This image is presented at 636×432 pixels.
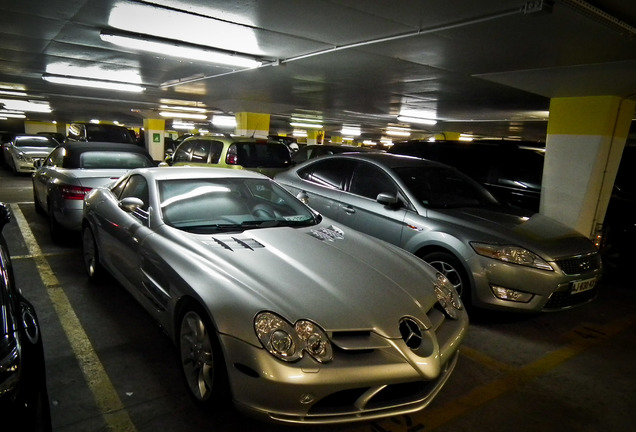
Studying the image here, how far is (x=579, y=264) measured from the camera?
3.90m

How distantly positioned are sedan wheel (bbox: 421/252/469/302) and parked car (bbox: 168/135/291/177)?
174 inches

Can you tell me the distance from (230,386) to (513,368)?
231 centimetres

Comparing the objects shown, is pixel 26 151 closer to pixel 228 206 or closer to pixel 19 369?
pixel 228 206

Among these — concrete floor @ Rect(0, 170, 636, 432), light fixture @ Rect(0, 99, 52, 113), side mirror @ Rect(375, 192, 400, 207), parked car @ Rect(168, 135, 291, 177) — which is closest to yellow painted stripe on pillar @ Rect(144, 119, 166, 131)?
light fixture @ Rect(0, 99, 52, 113)

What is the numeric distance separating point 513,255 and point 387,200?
1.34 metres

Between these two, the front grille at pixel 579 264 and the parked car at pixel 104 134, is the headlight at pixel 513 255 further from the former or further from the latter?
the parked car at pixel 104 134

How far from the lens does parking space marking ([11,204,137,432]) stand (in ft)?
7.74

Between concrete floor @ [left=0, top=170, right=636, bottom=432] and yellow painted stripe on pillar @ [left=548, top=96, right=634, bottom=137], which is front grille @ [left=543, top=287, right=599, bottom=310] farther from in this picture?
yellow painted stripe on pillar @ [left=548, top=96, right=634, bottom=137]

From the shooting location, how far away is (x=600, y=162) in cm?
596

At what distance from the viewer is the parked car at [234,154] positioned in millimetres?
7863

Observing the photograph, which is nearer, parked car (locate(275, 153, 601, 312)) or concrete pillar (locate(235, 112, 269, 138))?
parked car (locate(275, 153, 601, 312))

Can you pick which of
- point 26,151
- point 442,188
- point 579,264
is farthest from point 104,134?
point 579,264

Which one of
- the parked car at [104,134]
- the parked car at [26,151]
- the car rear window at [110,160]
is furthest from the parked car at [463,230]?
the parked car at [26,151]

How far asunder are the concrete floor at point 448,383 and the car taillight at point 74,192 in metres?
1.02
